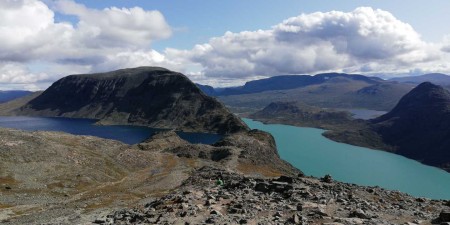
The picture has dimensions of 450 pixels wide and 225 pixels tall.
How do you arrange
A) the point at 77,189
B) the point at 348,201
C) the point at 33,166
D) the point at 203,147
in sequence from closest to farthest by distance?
the point at 348,201, the point at 77,189, the point at 33,166, the point at 203,147

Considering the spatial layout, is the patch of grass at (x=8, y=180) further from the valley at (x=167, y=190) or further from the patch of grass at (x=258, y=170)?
the patch of grass at (x=258, y=170)

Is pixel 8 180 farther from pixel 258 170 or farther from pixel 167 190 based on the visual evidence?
pixel 258 170

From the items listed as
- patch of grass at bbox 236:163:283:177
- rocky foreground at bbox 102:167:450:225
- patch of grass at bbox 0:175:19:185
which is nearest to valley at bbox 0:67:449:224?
rocky foreground at bbox 102:167:450:225

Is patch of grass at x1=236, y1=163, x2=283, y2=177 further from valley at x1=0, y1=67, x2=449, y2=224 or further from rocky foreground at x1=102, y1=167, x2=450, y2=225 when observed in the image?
rocky foreground at x1=102, y1=167, x2=450, y2=225

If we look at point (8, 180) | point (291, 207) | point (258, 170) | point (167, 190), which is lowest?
point (258, 170)

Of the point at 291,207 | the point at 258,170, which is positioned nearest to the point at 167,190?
the point at 291,207

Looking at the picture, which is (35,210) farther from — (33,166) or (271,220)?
(271,220)

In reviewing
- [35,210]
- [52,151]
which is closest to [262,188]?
[35,210]

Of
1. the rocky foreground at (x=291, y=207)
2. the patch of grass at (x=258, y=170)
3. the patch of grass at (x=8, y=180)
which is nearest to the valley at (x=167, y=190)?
the rocky foreground at (x=291, y=207)
